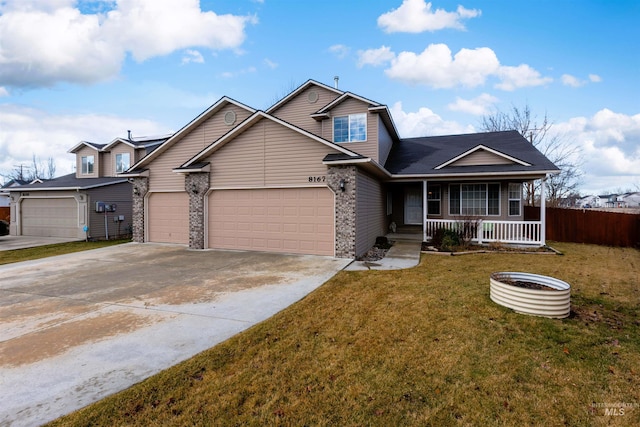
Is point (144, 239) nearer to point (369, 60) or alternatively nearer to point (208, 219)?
point (208, 219)

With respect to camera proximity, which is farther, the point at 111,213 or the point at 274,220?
the point at 111,213

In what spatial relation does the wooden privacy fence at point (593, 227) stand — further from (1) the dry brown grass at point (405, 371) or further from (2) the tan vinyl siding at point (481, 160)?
(1) the dry brown grass at point (405, 371)

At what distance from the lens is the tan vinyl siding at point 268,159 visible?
34.4 feet

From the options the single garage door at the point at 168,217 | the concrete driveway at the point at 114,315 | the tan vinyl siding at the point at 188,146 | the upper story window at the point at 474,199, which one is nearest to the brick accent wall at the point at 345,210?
the concrete driveway at the point at 114,315

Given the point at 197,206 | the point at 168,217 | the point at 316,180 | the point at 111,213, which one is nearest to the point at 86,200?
the point at 111,213

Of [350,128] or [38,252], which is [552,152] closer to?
[350,128]

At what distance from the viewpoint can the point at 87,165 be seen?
774 inches

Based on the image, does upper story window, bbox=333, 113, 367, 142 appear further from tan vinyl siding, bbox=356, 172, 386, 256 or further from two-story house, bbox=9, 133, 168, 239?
two-story house, bbox=9, 133, 168, 239

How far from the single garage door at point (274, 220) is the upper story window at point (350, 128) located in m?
3.80

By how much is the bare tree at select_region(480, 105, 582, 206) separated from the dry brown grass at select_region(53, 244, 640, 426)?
23737 mm

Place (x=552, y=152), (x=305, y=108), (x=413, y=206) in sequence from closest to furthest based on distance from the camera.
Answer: (x=305, y=108)
(x=413, y=206)
(x=552, y=152)

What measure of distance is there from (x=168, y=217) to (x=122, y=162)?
8.72m

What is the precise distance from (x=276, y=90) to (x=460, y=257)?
25.3 meters

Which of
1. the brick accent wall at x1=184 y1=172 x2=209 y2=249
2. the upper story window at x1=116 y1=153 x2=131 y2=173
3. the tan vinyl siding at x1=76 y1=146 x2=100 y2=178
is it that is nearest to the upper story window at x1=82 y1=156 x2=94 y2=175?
the tan vinyl siding at x1=76 y1=146 x2=100 y2=178
